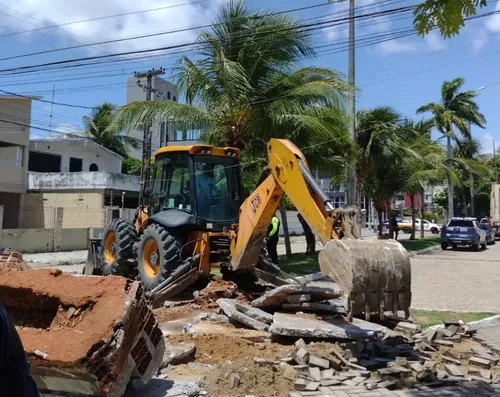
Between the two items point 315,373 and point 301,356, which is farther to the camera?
point 301,356

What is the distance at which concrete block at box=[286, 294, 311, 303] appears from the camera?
7746 mm

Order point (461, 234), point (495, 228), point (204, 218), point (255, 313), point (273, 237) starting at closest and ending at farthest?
point (255, 313) → point (204, 218) → point (273, 237) → point (461, 234) → point (495, 228)

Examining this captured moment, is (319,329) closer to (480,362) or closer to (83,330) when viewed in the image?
(480,362)

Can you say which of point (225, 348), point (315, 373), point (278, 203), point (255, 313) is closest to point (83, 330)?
point (315, 373)

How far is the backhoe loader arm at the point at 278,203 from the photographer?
6598 millimetres

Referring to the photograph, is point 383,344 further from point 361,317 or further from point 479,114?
point 479,114

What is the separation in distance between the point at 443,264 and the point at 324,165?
606 cm

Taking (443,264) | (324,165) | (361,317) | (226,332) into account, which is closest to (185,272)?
(226,332)

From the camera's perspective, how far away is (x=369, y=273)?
5.91 m

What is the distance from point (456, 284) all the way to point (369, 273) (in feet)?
33.3

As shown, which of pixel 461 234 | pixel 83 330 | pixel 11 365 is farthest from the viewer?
pixel 461 234

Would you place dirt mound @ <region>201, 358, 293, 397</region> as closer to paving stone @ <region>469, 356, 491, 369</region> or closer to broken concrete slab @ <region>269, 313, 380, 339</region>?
broken concrete slab @ <region>269, 313, 380, 339</region>

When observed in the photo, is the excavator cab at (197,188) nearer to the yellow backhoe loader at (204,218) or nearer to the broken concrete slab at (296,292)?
the yellow backhoe loader at (204,218)

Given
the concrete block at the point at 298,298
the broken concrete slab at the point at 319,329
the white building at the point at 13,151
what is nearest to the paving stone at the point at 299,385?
the broken concrete slab at the point at 319,329
